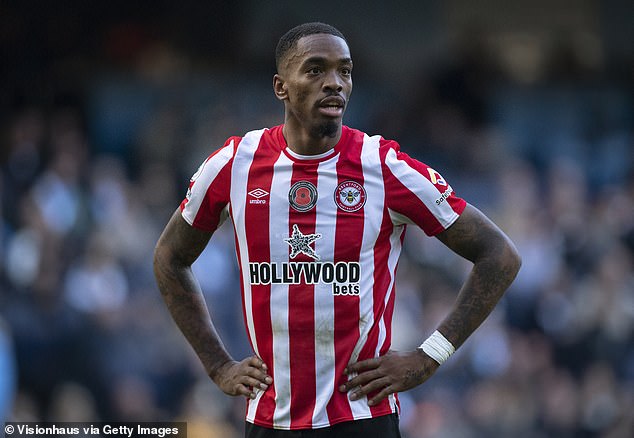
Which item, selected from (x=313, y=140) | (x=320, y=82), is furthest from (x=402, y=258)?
(x=320, y=82)

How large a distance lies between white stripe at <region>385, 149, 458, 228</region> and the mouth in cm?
29

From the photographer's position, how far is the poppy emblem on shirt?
415 cm

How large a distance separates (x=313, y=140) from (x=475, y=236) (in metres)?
0.73

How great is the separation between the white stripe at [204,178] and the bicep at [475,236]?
90cm

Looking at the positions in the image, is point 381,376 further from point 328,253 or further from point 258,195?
point 258,195

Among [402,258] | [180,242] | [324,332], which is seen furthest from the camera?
[402,258]

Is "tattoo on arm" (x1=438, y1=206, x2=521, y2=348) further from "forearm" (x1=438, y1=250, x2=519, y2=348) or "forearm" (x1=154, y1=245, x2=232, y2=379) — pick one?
"forearm" (x1=154, y1=245, x2=232, y2=379)

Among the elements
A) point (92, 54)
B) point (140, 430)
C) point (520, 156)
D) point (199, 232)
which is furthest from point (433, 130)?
point (199, 232)

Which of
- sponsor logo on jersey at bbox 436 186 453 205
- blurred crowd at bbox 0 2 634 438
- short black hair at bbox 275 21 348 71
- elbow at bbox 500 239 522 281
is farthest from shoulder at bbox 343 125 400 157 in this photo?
blurred crowd at bbox 0 2 634 438

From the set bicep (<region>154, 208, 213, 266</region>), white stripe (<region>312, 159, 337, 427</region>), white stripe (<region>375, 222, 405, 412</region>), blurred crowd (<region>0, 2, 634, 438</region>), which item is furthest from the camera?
blurred crowd (<region>0, 2, 634, 438</region>)

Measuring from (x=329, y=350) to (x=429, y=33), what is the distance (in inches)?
334

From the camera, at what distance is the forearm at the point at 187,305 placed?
14.6ft

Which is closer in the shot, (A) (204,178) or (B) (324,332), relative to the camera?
(B) (324,332)

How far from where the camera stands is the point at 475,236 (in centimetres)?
418
